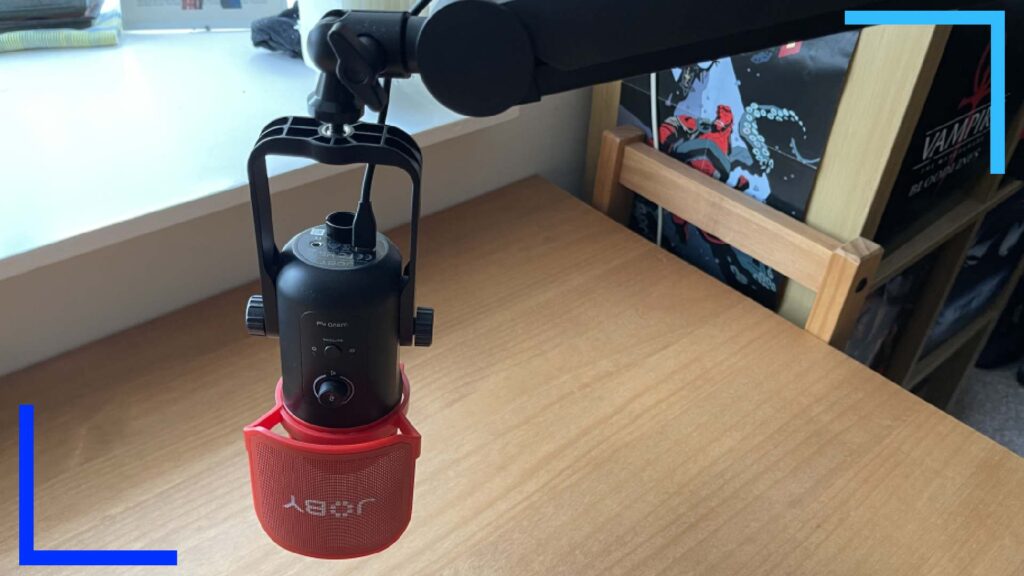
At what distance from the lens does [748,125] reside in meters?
0.87

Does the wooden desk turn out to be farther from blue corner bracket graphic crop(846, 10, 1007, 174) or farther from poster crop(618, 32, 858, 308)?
blue corner bracket graphic crop(846, 10, 1007, 174)

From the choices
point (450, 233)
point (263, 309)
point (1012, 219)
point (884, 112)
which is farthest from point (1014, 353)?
point (263, 309)

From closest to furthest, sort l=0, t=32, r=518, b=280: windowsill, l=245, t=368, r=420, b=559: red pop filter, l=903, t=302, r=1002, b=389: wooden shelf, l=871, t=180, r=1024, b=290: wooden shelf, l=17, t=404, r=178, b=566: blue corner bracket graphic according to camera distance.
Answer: l=245, t=368, r=420, b=559: red pop filter < l=17, t=404, r=178, b=566: blue corner bracket graphic < l=0, t=32, r=518, b=280: windowsill < l=871, t=180, r=1024, b=290: wooden shelf < l=903, t=302, r=1002, b=389: wooden shelf

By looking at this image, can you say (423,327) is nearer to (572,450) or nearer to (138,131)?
(572,450)

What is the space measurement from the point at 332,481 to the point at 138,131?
501 millimetres

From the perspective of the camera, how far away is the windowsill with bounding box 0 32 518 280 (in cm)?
68

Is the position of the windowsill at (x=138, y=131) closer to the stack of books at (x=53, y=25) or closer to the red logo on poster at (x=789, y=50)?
the stack of books at (x=53, y=25)

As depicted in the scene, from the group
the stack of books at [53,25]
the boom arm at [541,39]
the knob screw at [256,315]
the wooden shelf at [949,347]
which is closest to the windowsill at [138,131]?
the stack of books at [53,25]

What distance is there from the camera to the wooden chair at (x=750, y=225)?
0.82 meters

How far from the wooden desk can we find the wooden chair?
52 millimetres

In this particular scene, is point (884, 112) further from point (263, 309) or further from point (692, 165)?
point (263, 309)

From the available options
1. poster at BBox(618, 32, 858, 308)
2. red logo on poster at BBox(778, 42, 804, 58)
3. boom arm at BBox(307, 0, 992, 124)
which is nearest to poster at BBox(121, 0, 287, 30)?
poster at BBox(618, 32, 858, 308)

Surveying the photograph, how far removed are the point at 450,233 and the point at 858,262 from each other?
0.44 metres

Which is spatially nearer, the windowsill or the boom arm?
the boom arm
